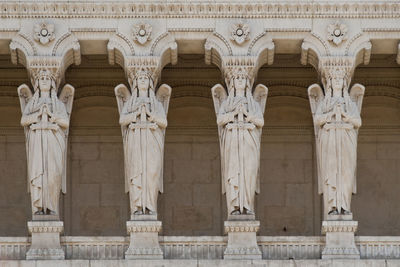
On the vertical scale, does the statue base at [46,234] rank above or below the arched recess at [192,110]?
below

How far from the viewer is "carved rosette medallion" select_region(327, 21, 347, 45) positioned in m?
33.3

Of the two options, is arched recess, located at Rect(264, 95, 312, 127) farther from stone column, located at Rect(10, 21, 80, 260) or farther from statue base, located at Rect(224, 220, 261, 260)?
stone column, located at Rect(10, 21, 80, 260)

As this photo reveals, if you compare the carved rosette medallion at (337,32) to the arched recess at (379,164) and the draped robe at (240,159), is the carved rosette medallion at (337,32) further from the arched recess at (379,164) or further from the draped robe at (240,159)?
the arched recess at (379,164)

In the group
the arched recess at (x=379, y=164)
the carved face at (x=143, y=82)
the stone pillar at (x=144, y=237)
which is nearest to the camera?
the stone pillar at (x=144, y=237)

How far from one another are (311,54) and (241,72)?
1.18 meters

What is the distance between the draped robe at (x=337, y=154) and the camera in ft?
107

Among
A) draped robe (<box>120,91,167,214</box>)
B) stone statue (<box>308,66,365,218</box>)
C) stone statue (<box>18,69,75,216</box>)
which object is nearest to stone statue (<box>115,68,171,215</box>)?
draped robe (<box>120,91,167,214</box>)

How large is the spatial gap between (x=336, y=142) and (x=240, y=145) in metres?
1.44

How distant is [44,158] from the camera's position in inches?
1286

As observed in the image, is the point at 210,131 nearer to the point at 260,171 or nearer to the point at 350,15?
the point at 260,171

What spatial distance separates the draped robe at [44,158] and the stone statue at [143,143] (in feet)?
3.23

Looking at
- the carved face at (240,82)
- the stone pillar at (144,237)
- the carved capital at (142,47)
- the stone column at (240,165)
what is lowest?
the stone pillar at (144,237)

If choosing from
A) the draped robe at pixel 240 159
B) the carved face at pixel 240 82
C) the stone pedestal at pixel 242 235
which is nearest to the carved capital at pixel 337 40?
the carved face at pixel 240 82

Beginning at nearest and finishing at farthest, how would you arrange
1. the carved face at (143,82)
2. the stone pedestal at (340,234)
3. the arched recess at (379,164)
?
the stone pedestal at (340,234) < the carved face at (143,82) < the arched recess at (379,164)
